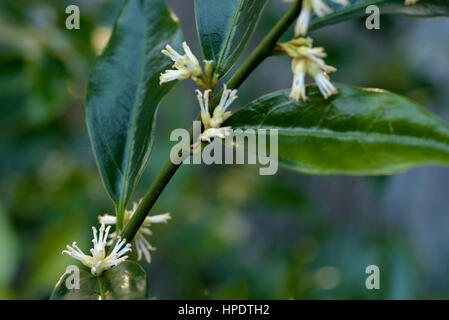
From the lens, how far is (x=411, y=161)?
17.4 inches

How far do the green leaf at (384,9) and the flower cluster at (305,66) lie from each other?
5 centimetres

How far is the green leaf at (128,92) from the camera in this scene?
0.58 metres

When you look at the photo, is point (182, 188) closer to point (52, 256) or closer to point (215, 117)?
point (52, 256)

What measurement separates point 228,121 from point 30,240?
1328 mm

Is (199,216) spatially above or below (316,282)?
above

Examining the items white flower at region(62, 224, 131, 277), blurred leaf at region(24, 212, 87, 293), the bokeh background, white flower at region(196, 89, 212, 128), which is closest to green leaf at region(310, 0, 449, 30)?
white flower at region(196, 89, 212, 128)

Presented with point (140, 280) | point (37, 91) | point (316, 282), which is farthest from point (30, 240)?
point (140, 280)

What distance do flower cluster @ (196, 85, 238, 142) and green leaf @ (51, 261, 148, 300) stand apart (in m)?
0.16

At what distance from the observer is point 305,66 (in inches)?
→ 19.3

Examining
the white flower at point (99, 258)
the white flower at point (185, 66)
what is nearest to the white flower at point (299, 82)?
the white flower at point (185, 66)

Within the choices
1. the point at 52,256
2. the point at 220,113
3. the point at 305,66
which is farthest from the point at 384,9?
the point at 52,256

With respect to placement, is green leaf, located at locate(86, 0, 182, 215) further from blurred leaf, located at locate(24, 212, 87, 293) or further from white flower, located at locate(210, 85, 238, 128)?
blurred leaf, located at locate(24, 212, 87, 293)

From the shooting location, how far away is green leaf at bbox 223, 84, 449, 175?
0.45 m
